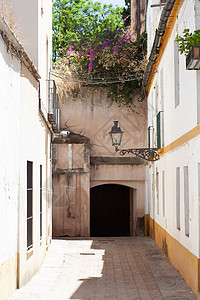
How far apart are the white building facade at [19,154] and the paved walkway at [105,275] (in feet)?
1.50

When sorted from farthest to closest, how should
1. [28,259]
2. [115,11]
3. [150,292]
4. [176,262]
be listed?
[115,11] < [176,262] < [28,259] < [150,292]

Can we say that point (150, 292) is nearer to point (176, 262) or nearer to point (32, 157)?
point (176, 262)

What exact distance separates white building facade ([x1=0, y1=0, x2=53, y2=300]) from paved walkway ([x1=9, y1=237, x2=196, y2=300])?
458 millimetres

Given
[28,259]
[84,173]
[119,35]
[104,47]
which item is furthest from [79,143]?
[28,259]

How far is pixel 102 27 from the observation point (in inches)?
1111

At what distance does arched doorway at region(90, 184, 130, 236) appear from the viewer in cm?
2569

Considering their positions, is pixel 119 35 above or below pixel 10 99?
above

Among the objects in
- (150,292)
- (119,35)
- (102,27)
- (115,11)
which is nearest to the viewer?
(150,292)

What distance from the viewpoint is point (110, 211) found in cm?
2603

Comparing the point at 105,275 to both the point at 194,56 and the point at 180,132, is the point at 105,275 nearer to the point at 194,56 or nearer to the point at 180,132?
the point at 180,132

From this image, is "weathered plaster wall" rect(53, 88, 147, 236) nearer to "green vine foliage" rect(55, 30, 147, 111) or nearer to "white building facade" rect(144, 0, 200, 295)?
"green vine foliage" rect(55, 30, 147, 111)

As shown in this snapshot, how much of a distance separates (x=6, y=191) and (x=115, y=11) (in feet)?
82.9

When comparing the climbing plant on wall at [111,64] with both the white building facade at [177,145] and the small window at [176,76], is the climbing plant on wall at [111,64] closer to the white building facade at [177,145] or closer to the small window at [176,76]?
the white building facade at [177,145]

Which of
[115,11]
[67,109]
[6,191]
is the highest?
[115,11]
